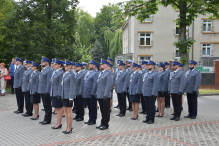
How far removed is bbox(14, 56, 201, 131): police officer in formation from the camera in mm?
7828

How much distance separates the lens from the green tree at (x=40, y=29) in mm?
19391

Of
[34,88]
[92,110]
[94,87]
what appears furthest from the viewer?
[34,88]

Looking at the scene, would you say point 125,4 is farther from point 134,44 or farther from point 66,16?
point 134,44

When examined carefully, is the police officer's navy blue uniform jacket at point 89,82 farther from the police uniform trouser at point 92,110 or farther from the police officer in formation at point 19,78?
the police officer in formation at point 19,78

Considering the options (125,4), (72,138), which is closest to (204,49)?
(125,4)

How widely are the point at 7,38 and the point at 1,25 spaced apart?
161 cm

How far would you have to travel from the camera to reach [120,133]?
755 centimetres

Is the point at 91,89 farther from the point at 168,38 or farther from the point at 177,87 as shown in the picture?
the point at 168,38

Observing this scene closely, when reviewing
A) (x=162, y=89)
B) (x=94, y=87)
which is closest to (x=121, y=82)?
(x=162, y=89)

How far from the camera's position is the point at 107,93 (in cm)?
783

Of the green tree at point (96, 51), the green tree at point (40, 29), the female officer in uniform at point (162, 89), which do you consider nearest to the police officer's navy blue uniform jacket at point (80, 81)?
the female officer in uniform at point (162, 89)

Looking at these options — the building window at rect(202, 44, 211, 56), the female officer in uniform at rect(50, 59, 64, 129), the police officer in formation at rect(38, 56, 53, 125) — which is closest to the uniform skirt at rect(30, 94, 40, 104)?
the police officer in formation at rect(38, 56, 53, 125)

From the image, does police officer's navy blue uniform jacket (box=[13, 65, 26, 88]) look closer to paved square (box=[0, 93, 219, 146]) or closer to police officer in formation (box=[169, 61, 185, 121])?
paved square (box=[0, 93, 219, 146])

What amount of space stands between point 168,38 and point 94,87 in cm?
2886
